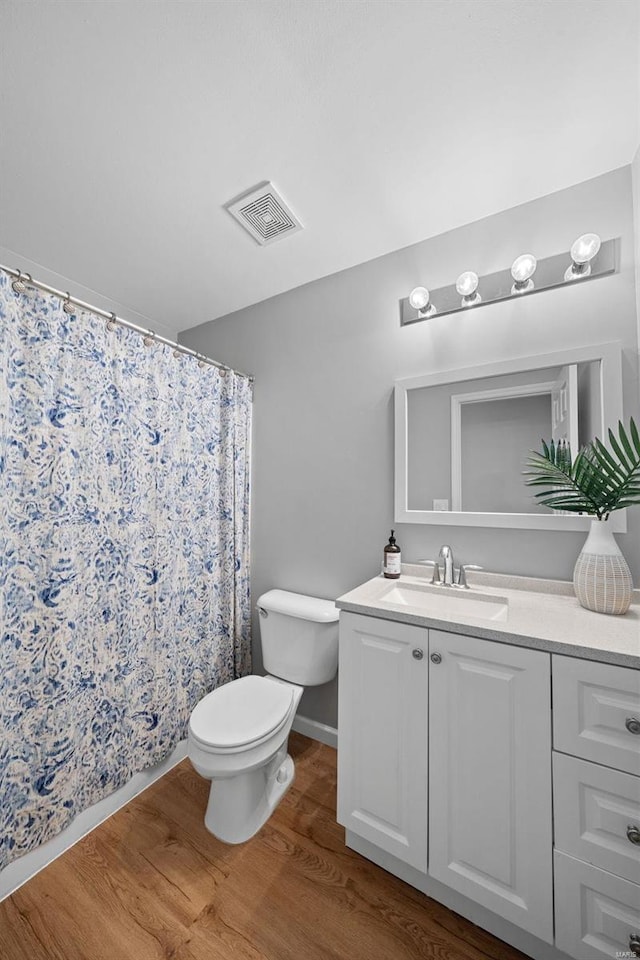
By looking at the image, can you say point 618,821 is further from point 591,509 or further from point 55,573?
point 55,573

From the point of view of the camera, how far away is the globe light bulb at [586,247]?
1225 millimetres

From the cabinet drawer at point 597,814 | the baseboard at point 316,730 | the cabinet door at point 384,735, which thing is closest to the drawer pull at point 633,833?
the cabinet drawer at point 597,814

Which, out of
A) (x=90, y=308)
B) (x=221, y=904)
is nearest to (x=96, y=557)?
(x=90, y=308)

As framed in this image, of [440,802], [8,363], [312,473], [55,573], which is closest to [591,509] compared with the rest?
[440,802]

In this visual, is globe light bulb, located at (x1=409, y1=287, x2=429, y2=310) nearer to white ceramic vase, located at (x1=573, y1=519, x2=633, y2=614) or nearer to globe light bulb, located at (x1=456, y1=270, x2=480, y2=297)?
globe light bulb, located at (x1=456, y1=270, x2=480, y2=297)

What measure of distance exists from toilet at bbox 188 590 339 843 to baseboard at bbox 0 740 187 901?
1.19ft

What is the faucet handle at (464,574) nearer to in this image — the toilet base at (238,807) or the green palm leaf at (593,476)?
the green palm leaf at (593,476)

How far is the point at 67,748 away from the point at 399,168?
236 cm

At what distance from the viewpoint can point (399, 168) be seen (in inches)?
48.9

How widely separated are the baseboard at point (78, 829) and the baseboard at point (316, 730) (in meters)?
0.60

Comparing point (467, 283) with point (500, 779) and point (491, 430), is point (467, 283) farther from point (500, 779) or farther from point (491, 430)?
point (500, 779)

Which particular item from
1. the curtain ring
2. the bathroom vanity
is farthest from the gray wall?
the curtain ring

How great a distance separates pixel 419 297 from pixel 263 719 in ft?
6.04

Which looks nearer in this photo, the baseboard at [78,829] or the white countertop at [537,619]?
the white countertop at [537,619]
